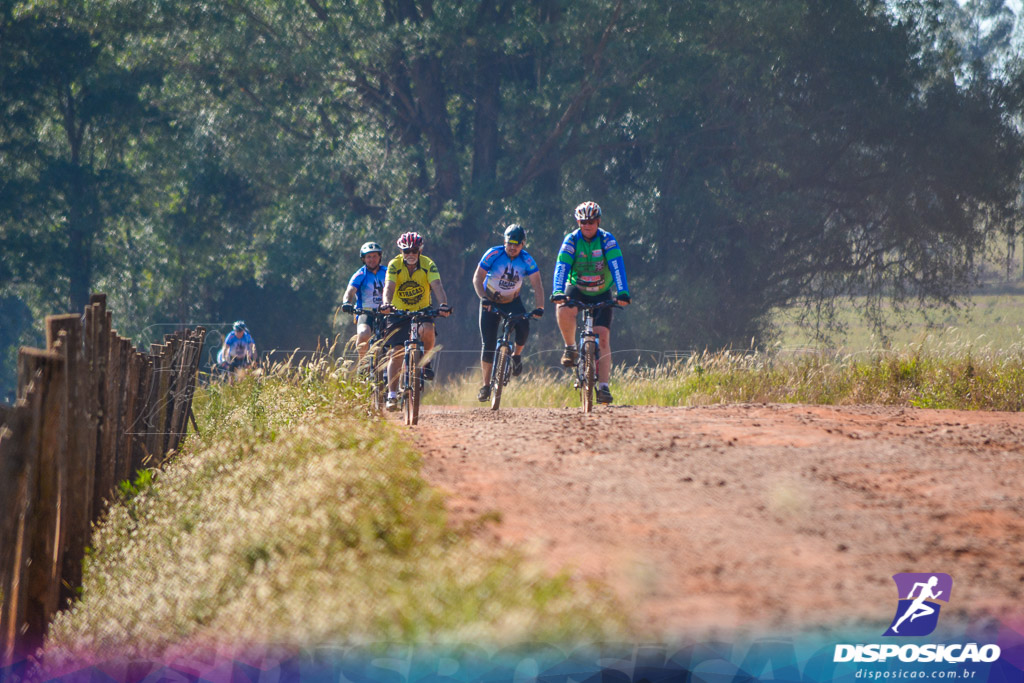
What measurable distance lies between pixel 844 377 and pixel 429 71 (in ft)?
67.7

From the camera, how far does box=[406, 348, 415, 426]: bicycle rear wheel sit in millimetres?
10422

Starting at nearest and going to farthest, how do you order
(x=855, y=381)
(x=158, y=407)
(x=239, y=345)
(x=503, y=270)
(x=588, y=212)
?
(x=158, y=407) < (x=588, y=212) < (x=503, y=270) < (x=855, y=381) < (x=239, y=345)

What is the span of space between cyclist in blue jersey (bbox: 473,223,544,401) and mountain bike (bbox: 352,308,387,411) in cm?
112

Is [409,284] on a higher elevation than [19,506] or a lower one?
higher

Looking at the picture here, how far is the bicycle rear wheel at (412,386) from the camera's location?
10.4m

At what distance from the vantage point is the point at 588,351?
35.8 feet

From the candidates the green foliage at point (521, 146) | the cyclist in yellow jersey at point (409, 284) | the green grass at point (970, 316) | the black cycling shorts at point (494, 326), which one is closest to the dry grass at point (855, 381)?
the black cycling shorts at point (494, 326)

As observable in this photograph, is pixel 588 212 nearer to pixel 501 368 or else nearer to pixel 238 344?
pixel 501 368

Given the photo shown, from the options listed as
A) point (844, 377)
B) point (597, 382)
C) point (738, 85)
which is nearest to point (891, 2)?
point (738, 85)

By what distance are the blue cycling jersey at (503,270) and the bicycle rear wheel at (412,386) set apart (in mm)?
1746

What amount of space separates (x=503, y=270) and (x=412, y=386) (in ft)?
6.78

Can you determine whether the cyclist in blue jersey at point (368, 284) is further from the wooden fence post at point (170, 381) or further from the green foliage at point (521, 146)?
the green foliage at point (521, 146)

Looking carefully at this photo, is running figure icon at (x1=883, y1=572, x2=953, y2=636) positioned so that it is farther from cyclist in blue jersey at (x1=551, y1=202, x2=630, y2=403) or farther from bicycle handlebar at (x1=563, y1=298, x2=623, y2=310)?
cyclist in blue jersey at (x1=551, y1=202, x2=630, y2=403)

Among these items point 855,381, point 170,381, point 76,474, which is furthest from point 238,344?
point 76,474
